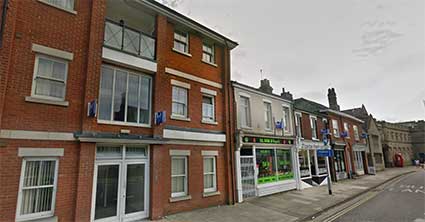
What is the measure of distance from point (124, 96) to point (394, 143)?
177 ft

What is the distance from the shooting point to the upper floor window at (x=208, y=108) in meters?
12.2

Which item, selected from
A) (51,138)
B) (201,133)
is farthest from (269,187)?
(51,138)

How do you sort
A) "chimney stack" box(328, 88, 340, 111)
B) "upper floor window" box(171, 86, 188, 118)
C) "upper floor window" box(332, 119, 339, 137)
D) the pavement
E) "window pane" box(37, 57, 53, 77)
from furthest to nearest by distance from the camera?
"chimney stack" box(328, 88, 340, 111) → "upper floor window" box(332, 119, 339, 137) → "upper floor window" box(171, 86, 188, 118) → the pavement → "window pane" box(37, 57, 53, 77)

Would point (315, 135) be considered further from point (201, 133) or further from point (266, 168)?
point (201, 133)

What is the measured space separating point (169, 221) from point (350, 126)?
1010 inches

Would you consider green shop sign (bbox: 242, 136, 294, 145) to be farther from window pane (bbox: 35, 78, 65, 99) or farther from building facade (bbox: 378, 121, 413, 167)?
building facade (bbox: 378, 121, 413, 167)

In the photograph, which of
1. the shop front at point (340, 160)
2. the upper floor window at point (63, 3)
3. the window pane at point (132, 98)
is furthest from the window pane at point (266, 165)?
the upper floor window at point (63, 3)

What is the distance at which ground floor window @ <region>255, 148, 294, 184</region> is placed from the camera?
47.6ft

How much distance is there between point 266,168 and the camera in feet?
48.9

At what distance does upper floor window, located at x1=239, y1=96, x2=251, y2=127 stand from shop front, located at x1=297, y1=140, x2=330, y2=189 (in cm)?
535

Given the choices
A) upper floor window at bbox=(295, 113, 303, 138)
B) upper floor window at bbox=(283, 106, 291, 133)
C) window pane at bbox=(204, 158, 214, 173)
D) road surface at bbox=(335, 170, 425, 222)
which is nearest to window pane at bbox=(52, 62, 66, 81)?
window pane at bbox=(204, 158, 214, 173)

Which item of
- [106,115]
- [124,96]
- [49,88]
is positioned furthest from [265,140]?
[49,88]

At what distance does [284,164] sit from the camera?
16547 millimetres

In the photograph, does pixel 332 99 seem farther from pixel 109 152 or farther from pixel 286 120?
pixel 109 152
